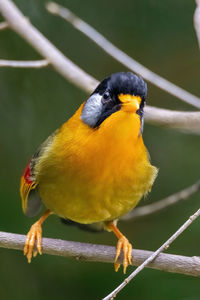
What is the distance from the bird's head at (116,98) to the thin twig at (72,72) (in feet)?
1.21

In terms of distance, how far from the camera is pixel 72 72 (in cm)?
500

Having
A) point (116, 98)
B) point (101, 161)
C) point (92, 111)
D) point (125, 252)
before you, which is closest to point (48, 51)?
point (92, 111)

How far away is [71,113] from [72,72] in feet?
4.28

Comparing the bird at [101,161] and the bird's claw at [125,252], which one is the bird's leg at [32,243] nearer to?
the bird at [101,161]

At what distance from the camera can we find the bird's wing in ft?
15.2

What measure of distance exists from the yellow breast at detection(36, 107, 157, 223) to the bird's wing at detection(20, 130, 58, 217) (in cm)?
10

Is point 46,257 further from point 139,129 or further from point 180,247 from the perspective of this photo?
point 139,129

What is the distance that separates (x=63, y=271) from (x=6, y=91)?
176 cm

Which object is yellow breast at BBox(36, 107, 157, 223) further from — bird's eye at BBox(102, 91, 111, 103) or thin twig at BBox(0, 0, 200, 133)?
thin twig at BBox(0, 0, 200, 133)

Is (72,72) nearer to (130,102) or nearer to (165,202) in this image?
(130,102)

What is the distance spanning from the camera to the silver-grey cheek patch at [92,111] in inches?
167

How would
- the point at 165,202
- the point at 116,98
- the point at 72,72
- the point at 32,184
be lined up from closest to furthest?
the point at 116,98 → the point at 32,184 → the point at 72,72 → the point at 165,202

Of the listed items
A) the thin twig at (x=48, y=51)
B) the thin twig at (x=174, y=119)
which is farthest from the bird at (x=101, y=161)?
the thin twig at (x=48, y=51)

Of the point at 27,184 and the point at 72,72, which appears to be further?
the point at 72,72
